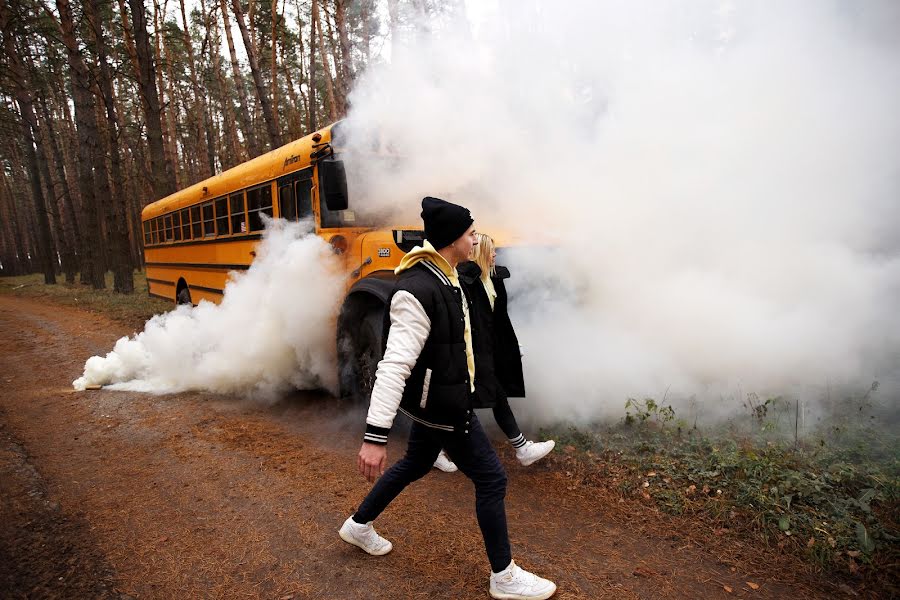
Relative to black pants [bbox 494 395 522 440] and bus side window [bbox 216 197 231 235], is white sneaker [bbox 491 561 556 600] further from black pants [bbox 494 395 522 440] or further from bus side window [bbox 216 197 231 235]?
bus side window [bbox 216 197 231 235]

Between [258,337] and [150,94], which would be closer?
[258,337]

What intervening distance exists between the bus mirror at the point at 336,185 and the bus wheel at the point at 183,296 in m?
6.60

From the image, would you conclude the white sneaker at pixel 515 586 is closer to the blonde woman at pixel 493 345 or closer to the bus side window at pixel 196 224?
the blonde woman at pixel 493 345

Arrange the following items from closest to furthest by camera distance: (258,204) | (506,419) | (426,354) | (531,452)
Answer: (426,354) < (506,419) < (531,452) < (258,204)

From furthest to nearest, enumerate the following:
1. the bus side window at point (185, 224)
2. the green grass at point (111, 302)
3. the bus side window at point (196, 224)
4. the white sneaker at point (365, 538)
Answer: the green grass at point (111, 302), the bus side window at point (185, 224), the bus side window at point (196, 224), the white sneaker at point (365, 538)

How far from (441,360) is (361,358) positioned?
298 centimetres

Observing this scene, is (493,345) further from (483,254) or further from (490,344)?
(483,254)

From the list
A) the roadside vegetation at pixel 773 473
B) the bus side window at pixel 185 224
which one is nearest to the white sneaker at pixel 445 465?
the roadside vegetation at pixel 773 473

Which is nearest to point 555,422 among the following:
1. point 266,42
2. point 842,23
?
point 842,23

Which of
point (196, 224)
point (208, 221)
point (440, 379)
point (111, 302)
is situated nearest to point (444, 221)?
point (440, 379)

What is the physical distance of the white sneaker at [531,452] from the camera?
4020mm

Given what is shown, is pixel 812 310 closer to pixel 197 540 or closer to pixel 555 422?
pixel 555 422

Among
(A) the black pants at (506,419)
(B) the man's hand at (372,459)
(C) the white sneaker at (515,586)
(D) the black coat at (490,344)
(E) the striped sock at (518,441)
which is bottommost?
(C) the white sneaker at (515,586)

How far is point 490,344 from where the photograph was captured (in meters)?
2.90
